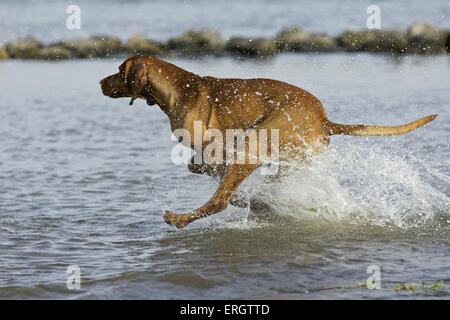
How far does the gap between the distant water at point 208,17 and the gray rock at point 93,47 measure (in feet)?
6.26

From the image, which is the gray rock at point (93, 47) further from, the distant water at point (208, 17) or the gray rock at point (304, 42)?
the gray rock at point (304, 42)

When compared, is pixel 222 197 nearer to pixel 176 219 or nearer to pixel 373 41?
pixel 176 219

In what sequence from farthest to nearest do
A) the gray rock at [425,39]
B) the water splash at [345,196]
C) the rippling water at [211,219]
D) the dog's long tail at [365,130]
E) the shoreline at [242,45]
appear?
the shoreline at [242,45]
the gray rock at [425,39]
the water splash at [345,196]
the dog's long tail at [365,130]
the rippling water at [211,219]

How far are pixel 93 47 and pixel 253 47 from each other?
3649 mm

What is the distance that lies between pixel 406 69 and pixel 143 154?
7.41 m

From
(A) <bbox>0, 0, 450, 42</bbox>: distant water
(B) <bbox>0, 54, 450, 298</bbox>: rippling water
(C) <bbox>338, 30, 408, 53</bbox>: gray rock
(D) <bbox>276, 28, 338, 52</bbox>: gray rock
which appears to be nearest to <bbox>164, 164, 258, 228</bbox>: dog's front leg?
(B) <bbox>0, 54, 450, 298</bbox>: rippling water

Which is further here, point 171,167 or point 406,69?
point 406,69

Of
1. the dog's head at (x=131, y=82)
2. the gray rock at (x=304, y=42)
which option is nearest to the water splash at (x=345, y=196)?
the dog's head at (x=131, y=82)

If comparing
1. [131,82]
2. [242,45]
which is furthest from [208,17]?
[131,82]

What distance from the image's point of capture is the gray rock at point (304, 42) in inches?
857

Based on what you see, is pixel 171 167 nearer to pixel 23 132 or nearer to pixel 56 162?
pixel 56 162

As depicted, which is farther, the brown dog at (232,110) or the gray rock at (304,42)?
the gray rock at (304,42)

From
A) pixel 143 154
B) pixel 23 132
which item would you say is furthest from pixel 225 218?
pixel 23 132
